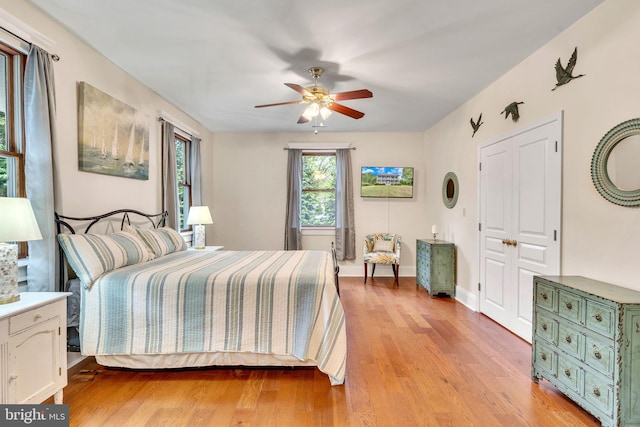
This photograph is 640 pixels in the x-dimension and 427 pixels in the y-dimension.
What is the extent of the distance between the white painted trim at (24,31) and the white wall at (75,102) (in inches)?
0.6

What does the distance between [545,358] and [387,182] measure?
3859mm

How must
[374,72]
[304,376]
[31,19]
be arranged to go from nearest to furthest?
[31,19], [304,376], [374,72]

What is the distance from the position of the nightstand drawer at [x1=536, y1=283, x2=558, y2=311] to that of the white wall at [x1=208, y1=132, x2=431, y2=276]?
347 centimetres

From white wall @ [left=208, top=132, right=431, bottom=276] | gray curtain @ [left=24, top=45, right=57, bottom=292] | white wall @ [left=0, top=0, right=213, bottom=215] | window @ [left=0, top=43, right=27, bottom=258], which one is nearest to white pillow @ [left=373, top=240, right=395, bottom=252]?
white wall @ [left=208, top=132, right=431, bottom=276]

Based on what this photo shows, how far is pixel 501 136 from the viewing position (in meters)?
3.37

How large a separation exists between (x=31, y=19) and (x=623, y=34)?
4169mm

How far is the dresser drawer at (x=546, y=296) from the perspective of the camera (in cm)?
209

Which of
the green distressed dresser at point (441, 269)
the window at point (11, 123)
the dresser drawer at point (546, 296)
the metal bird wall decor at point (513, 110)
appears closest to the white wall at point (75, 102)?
the window at point (11, 123)

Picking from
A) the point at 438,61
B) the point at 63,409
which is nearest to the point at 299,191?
the point at 438,61

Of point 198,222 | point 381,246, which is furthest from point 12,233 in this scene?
point 381,246

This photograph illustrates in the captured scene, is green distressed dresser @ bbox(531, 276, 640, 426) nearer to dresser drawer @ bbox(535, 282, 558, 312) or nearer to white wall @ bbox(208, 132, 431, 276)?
dresser drawer @ bbox(535, 282, 558, 312)

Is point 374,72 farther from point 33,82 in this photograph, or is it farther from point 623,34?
point 33,82

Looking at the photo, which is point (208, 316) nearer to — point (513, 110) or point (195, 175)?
point (195, 175)

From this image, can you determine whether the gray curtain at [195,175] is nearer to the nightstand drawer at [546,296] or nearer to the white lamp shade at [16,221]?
the white lamp shade at [16,221]
